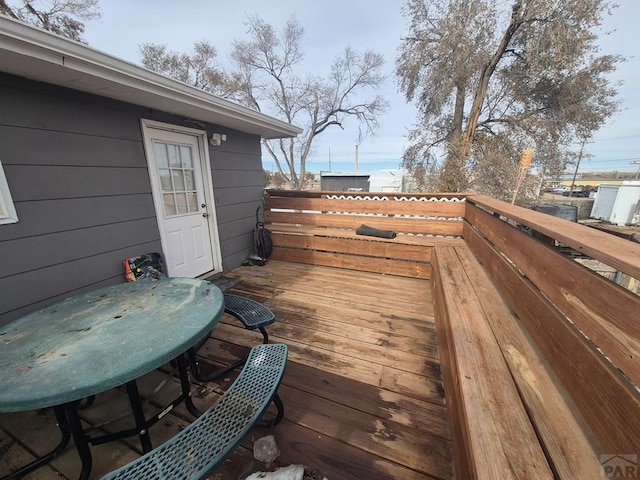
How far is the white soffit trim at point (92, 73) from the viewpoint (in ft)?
4.62

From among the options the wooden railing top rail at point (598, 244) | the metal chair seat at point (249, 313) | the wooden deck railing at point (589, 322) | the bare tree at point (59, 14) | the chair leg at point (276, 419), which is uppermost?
the bare tree at point (59, 14)

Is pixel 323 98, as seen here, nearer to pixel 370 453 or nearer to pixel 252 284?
pixel 252 284

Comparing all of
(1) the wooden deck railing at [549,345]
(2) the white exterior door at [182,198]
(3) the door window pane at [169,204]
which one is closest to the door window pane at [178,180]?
(2) the white exterior door at [182,198]

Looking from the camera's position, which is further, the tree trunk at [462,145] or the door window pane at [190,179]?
the tree trunk at [462,145]

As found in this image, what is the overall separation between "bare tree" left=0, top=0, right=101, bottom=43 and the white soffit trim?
7.01 metres

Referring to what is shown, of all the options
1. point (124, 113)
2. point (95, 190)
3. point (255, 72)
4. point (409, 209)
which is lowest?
point (409, 209)

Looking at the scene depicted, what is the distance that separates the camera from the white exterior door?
2727mm

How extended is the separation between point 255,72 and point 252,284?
45.0 ft

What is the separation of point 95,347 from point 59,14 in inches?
390

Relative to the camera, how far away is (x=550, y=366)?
1.02m

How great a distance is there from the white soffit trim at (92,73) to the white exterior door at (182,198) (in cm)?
32

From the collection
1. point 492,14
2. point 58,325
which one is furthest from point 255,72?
point 58,325

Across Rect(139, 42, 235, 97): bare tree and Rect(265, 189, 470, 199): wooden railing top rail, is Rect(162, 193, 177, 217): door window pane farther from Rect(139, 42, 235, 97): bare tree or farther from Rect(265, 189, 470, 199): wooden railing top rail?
Rect(139, 42, 235, 97): bare tree

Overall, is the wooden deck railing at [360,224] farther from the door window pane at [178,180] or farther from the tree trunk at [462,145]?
the tree trunk at [462,145]
